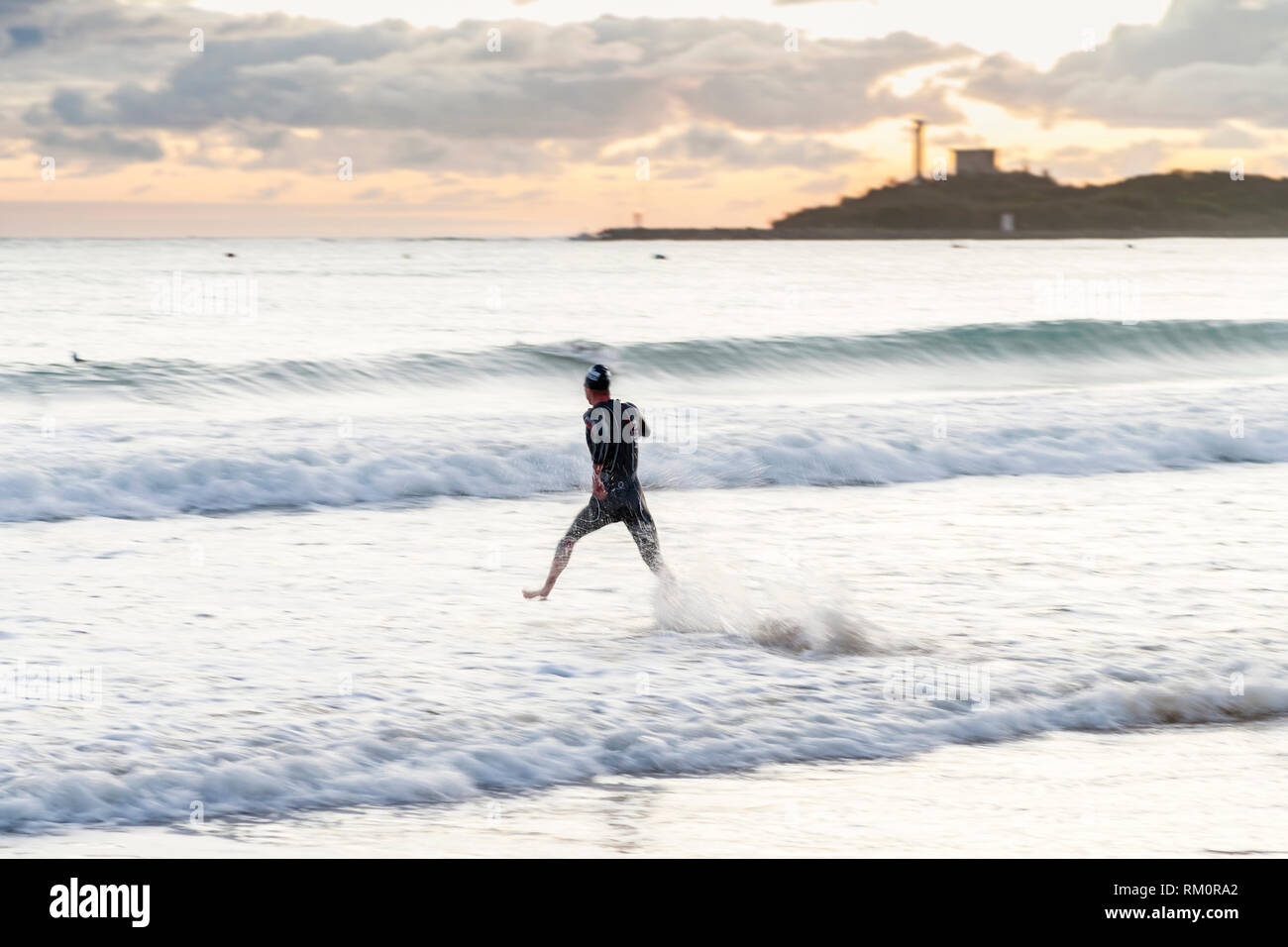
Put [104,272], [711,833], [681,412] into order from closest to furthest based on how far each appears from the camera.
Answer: [711,833] < [681,412] < [104,272]

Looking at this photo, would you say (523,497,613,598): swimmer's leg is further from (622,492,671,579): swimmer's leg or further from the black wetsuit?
(622,492,671,579): swimmer's leg

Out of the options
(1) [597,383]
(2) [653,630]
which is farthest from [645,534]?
(1) [597,383]

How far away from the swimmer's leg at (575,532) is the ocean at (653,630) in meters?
0.14

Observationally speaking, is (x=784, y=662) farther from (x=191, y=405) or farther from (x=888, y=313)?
(x=888, y=313)

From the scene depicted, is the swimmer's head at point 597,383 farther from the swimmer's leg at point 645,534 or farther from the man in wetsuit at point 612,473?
the swimmer's leg at point 645,534

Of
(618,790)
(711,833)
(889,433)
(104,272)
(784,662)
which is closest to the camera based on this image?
(711,833)

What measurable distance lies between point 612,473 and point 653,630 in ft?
3.48

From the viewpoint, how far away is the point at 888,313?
4669 centimetres

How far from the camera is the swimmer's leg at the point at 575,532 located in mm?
9195

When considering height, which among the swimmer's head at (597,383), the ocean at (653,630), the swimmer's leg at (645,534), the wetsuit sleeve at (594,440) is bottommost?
the ocean at (653,630)

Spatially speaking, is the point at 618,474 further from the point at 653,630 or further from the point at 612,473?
the point at 653,630

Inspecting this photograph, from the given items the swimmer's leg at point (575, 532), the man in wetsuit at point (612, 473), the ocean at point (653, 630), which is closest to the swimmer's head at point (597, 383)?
the man in wetsuit at point (612, 473)
